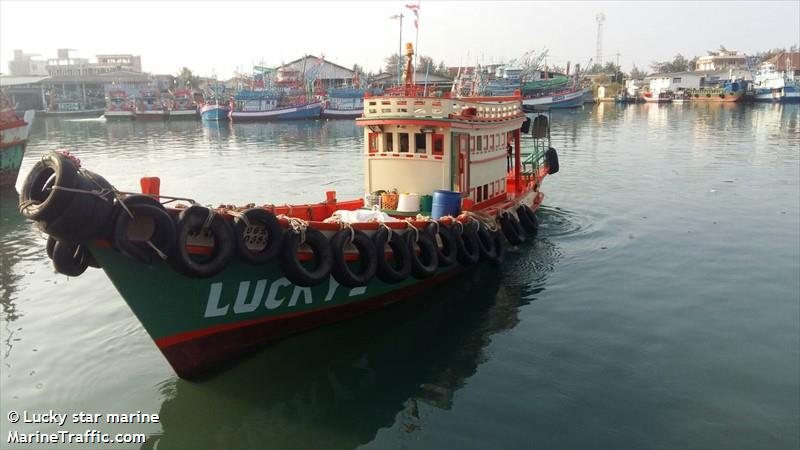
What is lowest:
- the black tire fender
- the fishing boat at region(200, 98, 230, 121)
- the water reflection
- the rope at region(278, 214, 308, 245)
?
the water reflection

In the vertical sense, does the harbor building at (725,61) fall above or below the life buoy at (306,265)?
above

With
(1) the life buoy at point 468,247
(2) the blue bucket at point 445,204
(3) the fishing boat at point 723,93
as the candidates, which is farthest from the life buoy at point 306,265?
(3) the fishing boat at point 723,93

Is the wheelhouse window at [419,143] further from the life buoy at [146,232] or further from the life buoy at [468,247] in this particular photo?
the life buoy at [146,232]

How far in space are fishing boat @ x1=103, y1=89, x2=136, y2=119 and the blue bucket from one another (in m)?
77.5

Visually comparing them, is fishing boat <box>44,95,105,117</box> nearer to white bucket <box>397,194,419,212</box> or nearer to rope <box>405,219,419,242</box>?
white bucket <box>397,194,419,212</box>

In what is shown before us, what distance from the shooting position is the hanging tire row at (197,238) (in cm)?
593

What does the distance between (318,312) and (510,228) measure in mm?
5557

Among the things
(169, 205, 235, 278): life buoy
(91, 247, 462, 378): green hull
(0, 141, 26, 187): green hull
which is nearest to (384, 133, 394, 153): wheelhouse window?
(91, 247, 462, 378): green hull

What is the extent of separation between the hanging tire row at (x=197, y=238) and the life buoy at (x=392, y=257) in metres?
0.02

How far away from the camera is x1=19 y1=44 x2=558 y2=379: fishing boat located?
618 centimetres

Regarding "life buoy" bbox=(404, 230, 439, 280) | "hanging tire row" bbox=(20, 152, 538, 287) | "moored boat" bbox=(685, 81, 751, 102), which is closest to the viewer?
"hanging tire row" bbox=(20, 152, 538, 287)

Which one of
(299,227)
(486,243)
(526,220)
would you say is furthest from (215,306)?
(526,220)

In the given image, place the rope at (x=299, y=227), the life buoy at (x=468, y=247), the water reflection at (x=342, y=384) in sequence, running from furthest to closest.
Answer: the life buoy at (x=468, y=247) → the rope at (x=299, y=227) → the water reflection at (x=342, y=384)

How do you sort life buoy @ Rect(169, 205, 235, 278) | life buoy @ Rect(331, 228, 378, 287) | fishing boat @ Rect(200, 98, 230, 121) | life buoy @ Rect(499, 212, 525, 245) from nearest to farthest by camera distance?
life buoy @ Rect(169, 205, 235, 278) < life buoy @ Rect(331, 228, 378, 287) < life buoy @ Rect(499, 212, 525, 245) < fishing boat @ Rect(200, 98, 230, 121)
